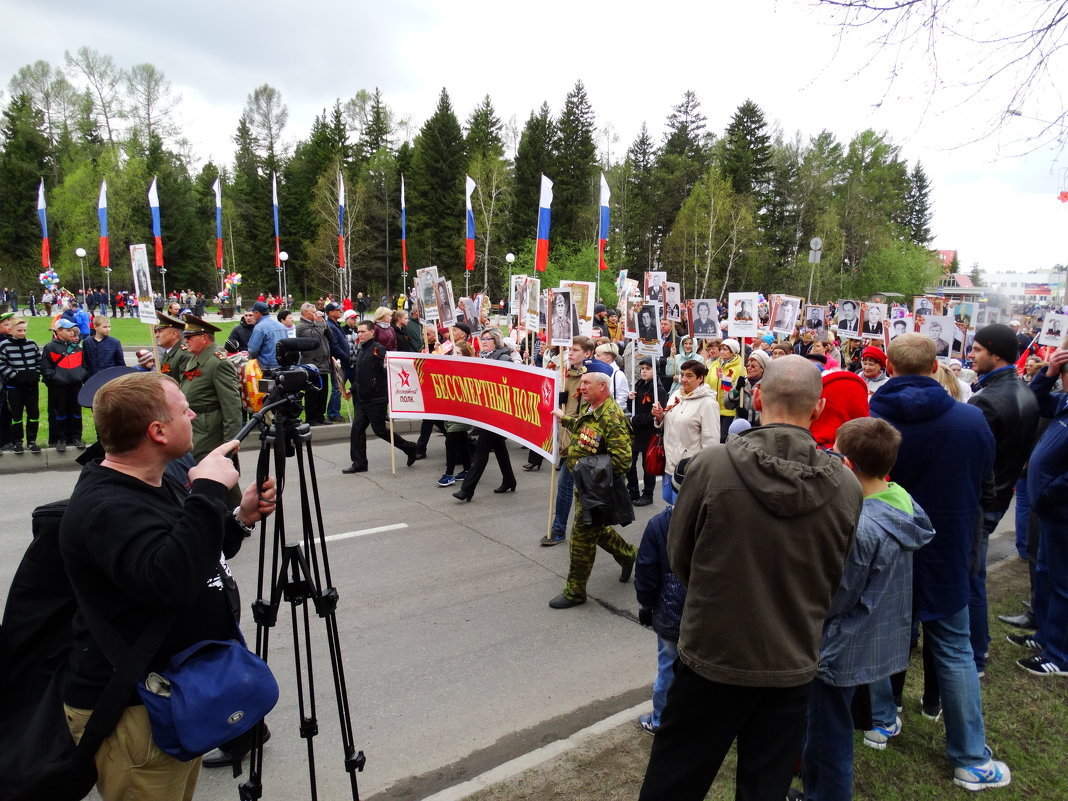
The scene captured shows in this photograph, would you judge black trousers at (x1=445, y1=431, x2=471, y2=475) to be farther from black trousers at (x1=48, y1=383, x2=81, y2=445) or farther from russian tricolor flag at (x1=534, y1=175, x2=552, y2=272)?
black trousers at (x1=48, y1=383, x2=81, y2=445)

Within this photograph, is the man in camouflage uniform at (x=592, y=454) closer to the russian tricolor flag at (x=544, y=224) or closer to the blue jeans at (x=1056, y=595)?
the blue jeans at (x=1056, y=595)

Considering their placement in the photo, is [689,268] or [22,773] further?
[689,268]

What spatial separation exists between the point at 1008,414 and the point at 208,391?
664 cm

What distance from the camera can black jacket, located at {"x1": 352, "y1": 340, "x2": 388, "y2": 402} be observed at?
31.3 ft

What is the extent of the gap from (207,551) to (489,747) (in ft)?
7.81

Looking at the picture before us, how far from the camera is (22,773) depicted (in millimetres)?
1905

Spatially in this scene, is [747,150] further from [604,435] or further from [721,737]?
[721,737]

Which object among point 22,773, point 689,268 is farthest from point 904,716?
point 689,268

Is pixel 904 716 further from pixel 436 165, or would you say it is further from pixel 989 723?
pixel 436 165

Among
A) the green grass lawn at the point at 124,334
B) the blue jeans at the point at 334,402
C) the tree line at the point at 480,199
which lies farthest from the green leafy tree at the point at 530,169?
the blue jeans at the point at 334,402

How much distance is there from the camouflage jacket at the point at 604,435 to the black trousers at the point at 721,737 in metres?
3.26

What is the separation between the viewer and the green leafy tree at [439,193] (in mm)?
58531

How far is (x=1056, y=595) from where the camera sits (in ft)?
14.1

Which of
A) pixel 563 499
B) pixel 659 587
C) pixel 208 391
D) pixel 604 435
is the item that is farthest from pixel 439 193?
pixel 659 587
